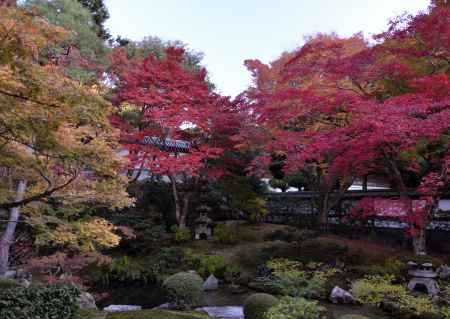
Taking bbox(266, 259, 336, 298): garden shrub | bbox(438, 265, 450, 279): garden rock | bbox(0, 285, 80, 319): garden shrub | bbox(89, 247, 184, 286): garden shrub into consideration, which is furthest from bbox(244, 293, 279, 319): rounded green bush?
bbox(89, 247, 184, 286): garden shrub

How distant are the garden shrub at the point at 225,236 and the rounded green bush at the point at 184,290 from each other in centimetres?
596

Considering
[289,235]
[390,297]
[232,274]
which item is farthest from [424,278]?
[232,274]

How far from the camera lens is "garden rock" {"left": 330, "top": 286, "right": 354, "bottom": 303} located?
9.66m

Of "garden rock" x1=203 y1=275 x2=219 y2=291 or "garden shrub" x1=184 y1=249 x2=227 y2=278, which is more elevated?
"garden shrub" x1=184 y1=249 x2=227 y2=278

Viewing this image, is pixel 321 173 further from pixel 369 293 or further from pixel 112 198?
pixel 112 198

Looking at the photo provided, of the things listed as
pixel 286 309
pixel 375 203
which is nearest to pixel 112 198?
pixel 286 309

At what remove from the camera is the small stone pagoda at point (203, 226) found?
1644 centimetres

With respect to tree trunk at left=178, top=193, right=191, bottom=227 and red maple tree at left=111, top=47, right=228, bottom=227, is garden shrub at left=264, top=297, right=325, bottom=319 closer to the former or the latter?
red maple tree at left=111, top=47, right=228, bottom=227

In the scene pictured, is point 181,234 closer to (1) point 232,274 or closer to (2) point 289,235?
(1) point 232,274

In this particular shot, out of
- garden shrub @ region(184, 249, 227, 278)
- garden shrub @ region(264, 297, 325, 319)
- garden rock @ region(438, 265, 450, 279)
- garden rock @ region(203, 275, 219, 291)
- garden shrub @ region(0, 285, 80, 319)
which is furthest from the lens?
garden shrub @ region(184, 249, 227, 278)

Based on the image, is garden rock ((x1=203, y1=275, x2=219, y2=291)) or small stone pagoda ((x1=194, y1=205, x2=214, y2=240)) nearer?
garden rock ((x1=203, y1=275, x2=219, y2=291))

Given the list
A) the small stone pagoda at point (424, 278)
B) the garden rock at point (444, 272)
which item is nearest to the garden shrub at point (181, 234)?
the small stone pagoda at point (424, 278)

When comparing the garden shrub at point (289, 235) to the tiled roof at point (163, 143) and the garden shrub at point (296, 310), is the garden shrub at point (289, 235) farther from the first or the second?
the garden shrub at point (296, 310)

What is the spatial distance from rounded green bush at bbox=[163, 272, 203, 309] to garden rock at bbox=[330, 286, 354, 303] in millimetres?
3382
